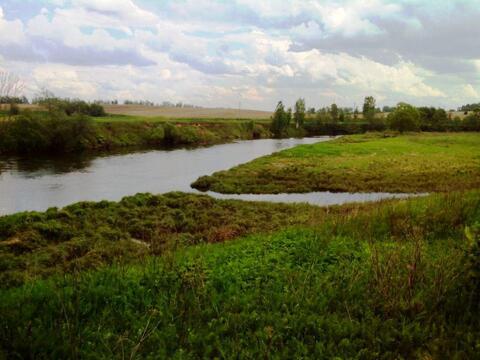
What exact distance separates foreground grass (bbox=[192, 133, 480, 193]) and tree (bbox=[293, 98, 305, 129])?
87481mm

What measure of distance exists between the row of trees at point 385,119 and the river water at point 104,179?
2090 inches

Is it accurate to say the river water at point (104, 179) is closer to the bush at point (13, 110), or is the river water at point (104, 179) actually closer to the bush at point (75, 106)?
the bush at point (13, 110)

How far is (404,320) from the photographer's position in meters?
5.85

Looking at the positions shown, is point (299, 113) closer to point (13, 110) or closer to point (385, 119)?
point (385, 119)

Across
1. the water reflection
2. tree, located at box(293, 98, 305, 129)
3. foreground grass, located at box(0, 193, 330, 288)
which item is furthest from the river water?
tree, located at box(293, 98, 305, 129)

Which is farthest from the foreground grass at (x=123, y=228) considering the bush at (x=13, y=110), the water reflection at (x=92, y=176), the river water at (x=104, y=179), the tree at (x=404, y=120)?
the tree at (x=404, y=120)

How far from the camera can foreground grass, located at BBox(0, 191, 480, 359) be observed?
535cm

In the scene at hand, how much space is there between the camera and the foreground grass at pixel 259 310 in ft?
17.6

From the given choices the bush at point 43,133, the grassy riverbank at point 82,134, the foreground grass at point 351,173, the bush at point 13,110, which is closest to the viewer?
the foreground grass at point 351,173

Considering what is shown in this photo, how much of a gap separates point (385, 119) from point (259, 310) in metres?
137

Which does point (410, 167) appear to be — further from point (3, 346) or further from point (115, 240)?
point (3, 346)

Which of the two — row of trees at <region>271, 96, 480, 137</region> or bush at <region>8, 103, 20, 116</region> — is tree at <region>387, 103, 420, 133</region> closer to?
row of trees at <region>271, 96, 480, 137</region>

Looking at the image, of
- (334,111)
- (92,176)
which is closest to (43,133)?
(92,176)

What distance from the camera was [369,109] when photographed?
5689 inches
